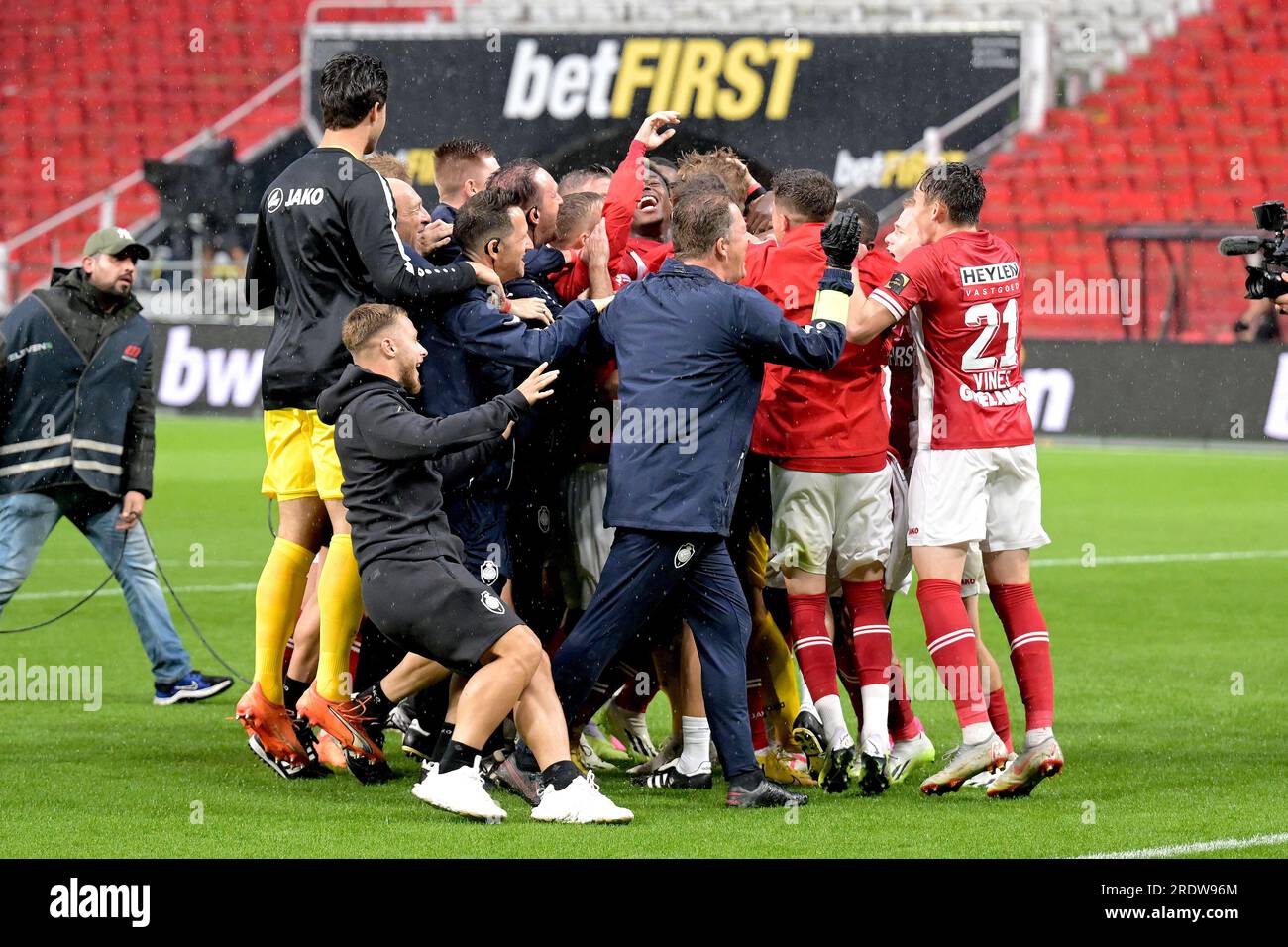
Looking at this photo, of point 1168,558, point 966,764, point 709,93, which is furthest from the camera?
point 709,93

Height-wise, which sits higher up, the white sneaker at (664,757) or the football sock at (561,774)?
the football sock at (561,774)

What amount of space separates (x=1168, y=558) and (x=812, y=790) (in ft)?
25.9

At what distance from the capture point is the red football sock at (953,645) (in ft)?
22.5

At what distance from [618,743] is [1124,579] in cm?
598

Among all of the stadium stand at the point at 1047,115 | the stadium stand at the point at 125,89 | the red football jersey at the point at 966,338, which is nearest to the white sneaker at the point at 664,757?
the red football jersey at the point at 966,338

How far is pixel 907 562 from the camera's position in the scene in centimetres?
768

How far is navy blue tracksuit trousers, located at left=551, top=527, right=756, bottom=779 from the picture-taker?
6637 mm

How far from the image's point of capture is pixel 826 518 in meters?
7.25

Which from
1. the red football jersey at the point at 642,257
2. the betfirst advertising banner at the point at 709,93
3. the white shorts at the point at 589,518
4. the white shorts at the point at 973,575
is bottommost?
the white shorts at the point at 973,575

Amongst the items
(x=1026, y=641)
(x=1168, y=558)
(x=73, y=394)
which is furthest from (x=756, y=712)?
(x=1168, y=558)

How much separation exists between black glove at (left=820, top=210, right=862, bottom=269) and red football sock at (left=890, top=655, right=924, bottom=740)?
5.66 ft

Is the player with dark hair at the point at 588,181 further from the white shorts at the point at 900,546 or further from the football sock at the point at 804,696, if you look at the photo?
the football sock at the point at 804,696

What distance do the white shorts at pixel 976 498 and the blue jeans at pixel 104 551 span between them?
3807 millimetres

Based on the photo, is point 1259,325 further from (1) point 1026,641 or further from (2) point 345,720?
(2) point 345,720
